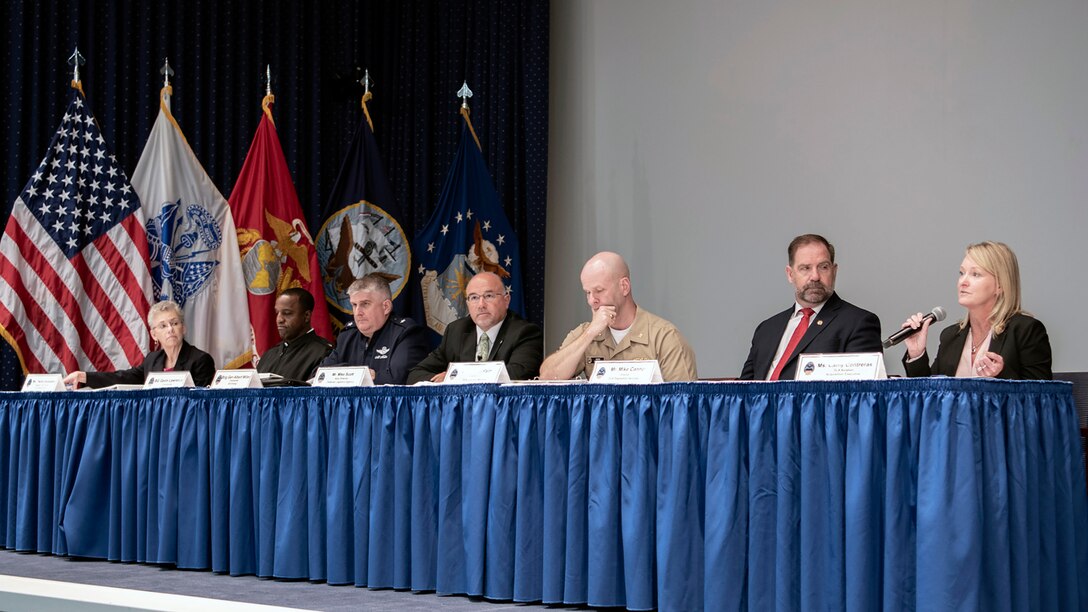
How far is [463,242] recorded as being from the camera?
648 cm

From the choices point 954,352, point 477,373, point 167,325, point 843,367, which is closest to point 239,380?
point 477,373

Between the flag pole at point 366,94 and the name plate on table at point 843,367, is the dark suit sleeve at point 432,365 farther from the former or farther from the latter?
the flag pole at point 366,94

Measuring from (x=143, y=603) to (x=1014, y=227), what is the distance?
3.88 meters

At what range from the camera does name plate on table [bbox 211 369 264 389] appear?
11.9ft

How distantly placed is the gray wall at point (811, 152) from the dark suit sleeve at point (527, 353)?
5.41 ft

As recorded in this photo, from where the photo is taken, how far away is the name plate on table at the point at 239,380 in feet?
11.9

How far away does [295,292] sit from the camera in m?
5.30

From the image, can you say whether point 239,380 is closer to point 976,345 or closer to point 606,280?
point 606,280

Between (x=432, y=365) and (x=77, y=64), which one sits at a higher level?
(x=77, y=64)

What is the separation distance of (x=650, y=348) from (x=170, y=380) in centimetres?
165

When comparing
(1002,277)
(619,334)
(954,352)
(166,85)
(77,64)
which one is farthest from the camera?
(166,85)

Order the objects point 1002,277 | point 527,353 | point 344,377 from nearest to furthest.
→ point 1002,277 → point 344,377 → point 527,353

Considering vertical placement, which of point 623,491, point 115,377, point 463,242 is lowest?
point 623,491

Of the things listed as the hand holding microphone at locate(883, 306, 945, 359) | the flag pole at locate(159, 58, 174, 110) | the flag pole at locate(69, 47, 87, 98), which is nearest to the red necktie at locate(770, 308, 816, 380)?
the hand holding microphone at locate(883, 306, 945, 359)
